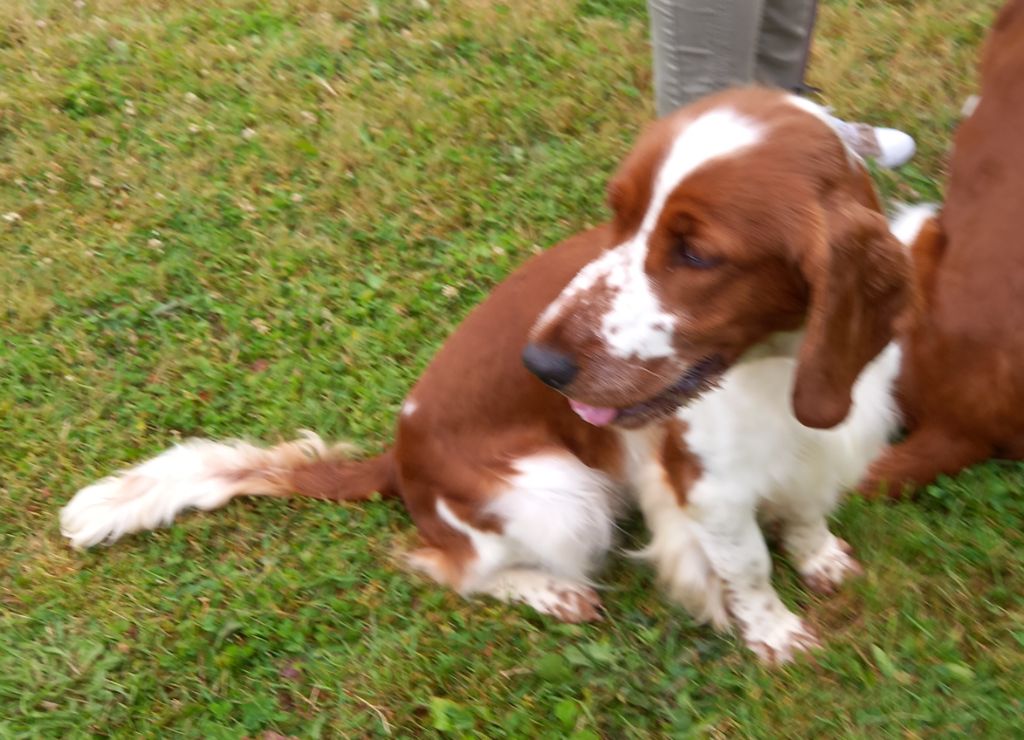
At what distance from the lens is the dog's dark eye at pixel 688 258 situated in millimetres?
1714

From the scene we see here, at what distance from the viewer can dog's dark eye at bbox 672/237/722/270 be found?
67.5 inches

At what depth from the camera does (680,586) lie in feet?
8.41

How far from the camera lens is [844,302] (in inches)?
66.7

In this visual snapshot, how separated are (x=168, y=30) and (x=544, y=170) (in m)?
2.52

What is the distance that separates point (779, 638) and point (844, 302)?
3.76 ft

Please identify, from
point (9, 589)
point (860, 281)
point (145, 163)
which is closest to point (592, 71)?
point (145, 163)

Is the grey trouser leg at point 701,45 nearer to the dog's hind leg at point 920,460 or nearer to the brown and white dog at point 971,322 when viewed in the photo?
the brown and white dog at point 971,322

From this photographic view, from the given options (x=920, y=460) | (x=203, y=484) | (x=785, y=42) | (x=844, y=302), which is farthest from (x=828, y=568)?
(x=785, y=42)

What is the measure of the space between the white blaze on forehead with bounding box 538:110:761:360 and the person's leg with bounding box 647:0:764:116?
126 centimetres

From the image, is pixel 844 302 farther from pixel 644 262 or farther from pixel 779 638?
pixel 779 638

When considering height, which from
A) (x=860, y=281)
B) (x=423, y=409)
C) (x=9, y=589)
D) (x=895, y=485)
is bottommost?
(x=9, y=589)

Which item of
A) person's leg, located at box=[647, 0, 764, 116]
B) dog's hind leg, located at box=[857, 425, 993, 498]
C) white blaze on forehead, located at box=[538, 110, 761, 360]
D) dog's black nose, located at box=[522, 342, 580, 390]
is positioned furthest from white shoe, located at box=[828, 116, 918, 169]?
dog's black nose, located at box=[522, 342, 580, 390]

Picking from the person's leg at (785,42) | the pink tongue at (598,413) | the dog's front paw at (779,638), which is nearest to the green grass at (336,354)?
the dog's front paw at (779,638)

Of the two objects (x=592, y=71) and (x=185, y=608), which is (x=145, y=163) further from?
(x=185, y=608)
